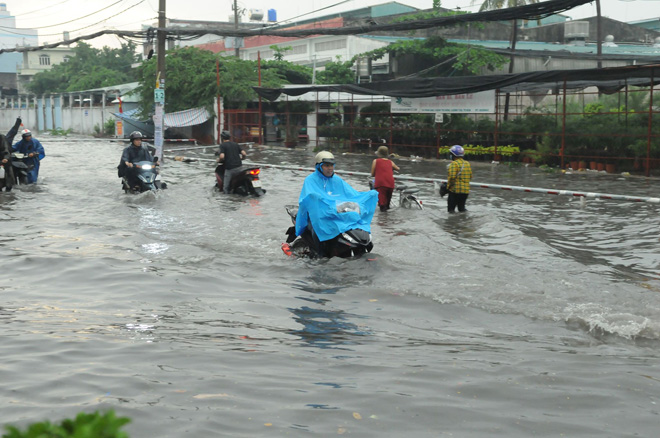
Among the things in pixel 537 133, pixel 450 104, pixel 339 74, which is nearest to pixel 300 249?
pixel 537 133

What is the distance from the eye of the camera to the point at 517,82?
21531 millimetres

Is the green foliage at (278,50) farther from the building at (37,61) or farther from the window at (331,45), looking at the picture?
the building at (37,61)

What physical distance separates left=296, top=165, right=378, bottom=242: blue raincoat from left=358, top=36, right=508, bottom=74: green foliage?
28.0m

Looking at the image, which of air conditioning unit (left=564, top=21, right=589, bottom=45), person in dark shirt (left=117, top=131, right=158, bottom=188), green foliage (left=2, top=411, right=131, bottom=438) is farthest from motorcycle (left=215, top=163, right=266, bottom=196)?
air conditioning unit (left=564, top=21, right=589, bottom=45)

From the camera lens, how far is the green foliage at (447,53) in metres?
36.0

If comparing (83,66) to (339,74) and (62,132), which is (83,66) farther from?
(339,74)

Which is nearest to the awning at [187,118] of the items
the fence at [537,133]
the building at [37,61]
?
the fence at [537,133]

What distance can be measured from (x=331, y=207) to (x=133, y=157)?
8.18 m

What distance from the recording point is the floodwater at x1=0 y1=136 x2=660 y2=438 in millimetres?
4344

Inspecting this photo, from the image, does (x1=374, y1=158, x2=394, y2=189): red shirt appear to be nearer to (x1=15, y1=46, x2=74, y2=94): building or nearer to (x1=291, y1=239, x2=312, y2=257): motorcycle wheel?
(x1=291, y1=239, x2=312, y2=257): motorcycle wheel

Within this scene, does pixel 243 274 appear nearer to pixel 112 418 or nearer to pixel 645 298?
pixel 645 298

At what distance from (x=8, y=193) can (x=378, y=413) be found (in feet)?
48.0

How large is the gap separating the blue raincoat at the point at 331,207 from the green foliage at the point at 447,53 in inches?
1103

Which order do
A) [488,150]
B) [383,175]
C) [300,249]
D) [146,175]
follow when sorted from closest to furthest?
[300,249]
[383,175]
[146,175]
[488,150]
